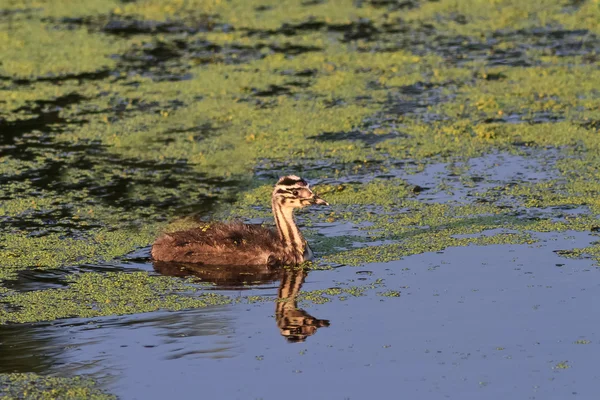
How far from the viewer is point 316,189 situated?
12211 mm

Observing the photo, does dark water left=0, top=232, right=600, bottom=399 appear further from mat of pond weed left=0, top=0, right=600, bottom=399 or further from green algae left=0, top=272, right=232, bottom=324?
green algae left=0, top=272, right=232, bottom=324

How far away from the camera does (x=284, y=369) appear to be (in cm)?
780

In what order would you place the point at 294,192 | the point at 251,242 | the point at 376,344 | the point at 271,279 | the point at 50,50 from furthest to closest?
the point at 50,50 < the point at 294,192 < the point at 251,242 < the point at 271,279 < the point at 376,344

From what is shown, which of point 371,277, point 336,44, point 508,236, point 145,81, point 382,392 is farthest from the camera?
point 336,44

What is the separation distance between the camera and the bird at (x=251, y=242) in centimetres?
1046

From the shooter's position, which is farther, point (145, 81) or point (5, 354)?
point (145, 81)

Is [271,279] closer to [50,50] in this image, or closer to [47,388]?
[47,388]

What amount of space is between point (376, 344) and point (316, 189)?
13.8 feet

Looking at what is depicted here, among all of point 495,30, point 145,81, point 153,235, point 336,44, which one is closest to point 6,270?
point 153,235

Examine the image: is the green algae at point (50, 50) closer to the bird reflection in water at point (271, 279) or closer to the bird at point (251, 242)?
the bird at point (251, 242)

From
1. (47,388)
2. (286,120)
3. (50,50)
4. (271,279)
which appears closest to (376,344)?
(271,279)

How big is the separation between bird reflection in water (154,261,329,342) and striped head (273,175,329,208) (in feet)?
2.07

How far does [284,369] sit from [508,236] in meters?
3.54

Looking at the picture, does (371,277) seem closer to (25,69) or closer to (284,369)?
(284,369)
